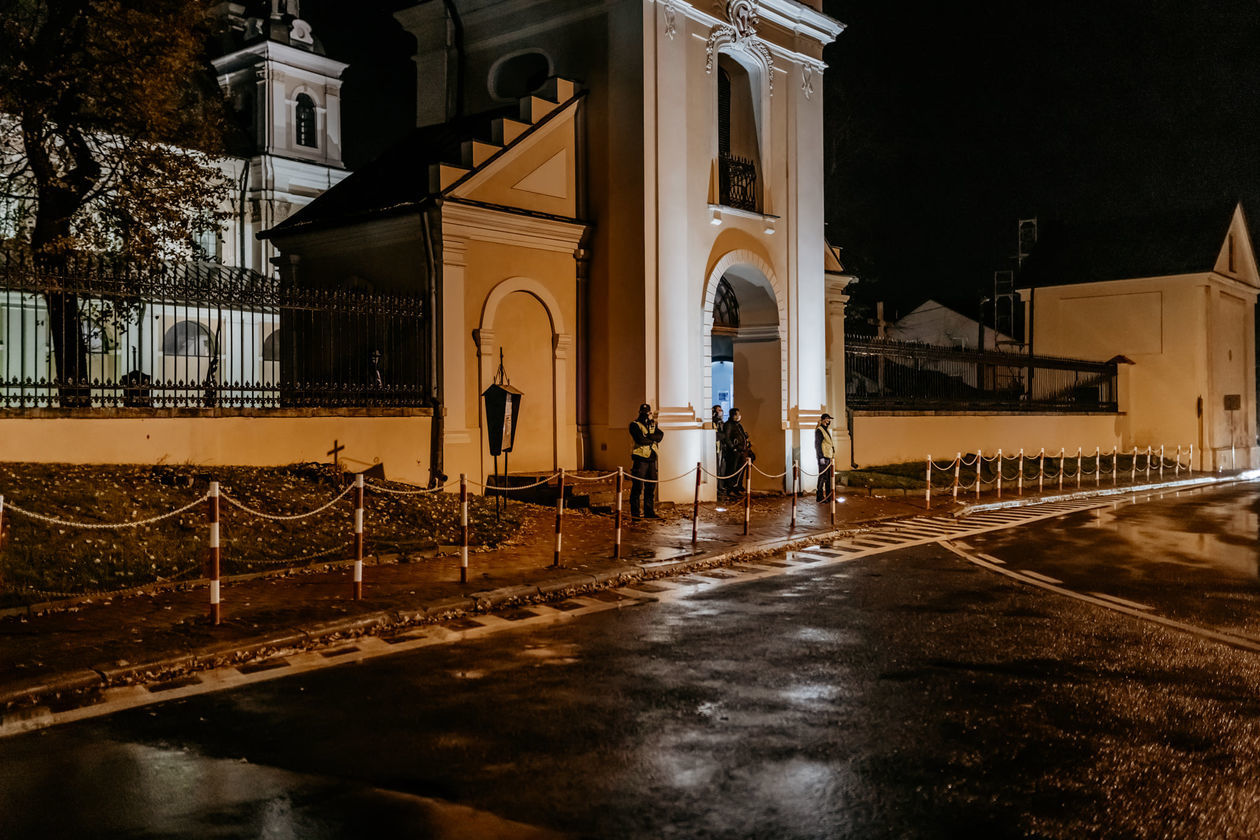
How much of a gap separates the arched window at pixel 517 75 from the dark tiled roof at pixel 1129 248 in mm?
27373

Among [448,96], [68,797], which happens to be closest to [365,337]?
[448,96]

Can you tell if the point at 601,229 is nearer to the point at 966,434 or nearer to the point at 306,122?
the point at 966,434

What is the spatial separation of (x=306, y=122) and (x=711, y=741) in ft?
169

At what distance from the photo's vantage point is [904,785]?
529cm

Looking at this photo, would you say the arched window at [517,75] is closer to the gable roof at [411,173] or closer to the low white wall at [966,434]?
the gable roof at [411,173]

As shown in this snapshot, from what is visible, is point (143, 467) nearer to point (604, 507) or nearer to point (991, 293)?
point (604, 507)

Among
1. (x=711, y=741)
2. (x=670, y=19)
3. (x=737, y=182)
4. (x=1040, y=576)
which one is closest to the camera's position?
(x=711, y=741)

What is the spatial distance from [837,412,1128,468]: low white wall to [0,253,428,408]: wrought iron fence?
11420 millimetres

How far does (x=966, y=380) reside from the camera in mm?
30984

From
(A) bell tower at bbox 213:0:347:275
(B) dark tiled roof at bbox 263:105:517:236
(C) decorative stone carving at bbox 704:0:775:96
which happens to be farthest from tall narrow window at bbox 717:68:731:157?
(A) bell tower at bbox 213:0:347:275

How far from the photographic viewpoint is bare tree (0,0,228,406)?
1478 centimetres

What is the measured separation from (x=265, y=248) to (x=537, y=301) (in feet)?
110

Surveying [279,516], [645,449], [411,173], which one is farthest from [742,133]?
[279,516]

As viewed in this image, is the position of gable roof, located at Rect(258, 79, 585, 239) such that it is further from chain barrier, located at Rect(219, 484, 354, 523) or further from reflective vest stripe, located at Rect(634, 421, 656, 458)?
chain barrier, located at Rect(219, 484, 354, 523)
